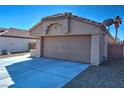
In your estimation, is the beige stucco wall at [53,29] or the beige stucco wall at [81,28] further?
the beige stucco wall at [53,29]

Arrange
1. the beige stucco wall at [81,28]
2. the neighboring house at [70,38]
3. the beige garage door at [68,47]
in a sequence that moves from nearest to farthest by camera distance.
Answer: the beige stucco wall at [81,28] → the neighboring house at [70,38] → the beige garage door at [68,47]

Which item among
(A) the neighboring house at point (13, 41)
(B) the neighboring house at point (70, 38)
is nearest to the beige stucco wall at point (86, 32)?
(B) the neighboring house at point (70, 38)

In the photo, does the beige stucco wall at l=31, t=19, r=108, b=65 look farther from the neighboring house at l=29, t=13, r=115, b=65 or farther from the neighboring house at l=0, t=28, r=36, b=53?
the neighboring house at l=0, t=28, r=36, b=53

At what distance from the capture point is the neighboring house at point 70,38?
31.2 feet

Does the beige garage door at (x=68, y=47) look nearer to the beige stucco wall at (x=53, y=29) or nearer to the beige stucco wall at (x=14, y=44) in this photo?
the beige stucco wall at (x=53, y=29)

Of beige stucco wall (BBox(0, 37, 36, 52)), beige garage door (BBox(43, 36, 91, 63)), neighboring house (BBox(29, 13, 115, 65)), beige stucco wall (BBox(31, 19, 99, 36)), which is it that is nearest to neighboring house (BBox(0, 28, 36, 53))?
beige stucco wall (BBox(0, 37, 36, 52))

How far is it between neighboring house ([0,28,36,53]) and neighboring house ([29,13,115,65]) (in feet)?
24.0

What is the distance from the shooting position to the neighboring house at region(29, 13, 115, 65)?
950cm

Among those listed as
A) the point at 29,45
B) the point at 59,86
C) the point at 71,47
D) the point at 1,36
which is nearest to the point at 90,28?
the point at 71,47

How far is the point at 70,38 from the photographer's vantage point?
36.9ft

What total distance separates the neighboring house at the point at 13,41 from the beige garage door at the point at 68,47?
329 inches

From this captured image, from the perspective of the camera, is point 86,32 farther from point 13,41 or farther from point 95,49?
point 13,41
